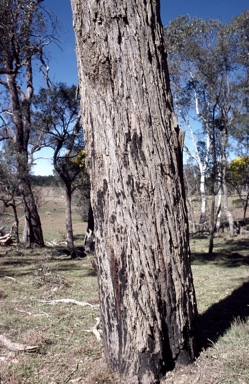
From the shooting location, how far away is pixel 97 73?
9.93ft

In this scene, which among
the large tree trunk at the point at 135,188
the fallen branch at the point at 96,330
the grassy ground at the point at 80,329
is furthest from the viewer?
the fallen branch at the point at 96,330

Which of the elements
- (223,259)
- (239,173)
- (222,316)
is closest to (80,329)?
(222,316)

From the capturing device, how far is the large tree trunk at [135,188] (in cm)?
293

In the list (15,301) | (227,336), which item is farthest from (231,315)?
(15,301)

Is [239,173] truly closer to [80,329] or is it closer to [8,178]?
[8,178]

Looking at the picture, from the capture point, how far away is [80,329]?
4.42 meters

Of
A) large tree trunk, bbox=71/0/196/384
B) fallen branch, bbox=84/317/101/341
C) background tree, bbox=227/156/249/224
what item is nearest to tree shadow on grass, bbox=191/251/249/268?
fallen branch, bbox=84/317/101/341

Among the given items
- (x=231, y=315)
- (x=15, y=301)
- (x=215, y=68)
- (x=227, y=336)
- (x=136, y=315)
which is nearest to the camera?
(x=136, y=315)

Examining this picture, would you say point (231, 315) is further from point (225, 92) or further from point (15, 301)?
point (225, 92)

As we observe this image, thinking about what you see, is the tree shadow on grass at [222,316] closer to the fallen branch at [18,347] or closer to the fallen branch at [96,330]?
the fallen branch at [96,330]

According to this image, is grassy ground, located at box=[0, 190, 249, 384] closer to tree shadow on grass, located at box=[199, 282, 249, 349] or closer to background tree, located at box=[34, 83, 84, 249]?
tree shadow on grass, located at box=[199, 282, 249, 349]

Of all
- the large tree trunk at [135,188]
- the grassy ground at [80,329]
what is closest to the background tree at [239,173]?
the grassy ground at [80,329]

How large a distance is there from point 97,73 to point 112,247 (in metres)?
1.36

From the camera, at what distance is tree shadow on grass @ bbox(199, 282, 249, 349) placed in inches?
146
